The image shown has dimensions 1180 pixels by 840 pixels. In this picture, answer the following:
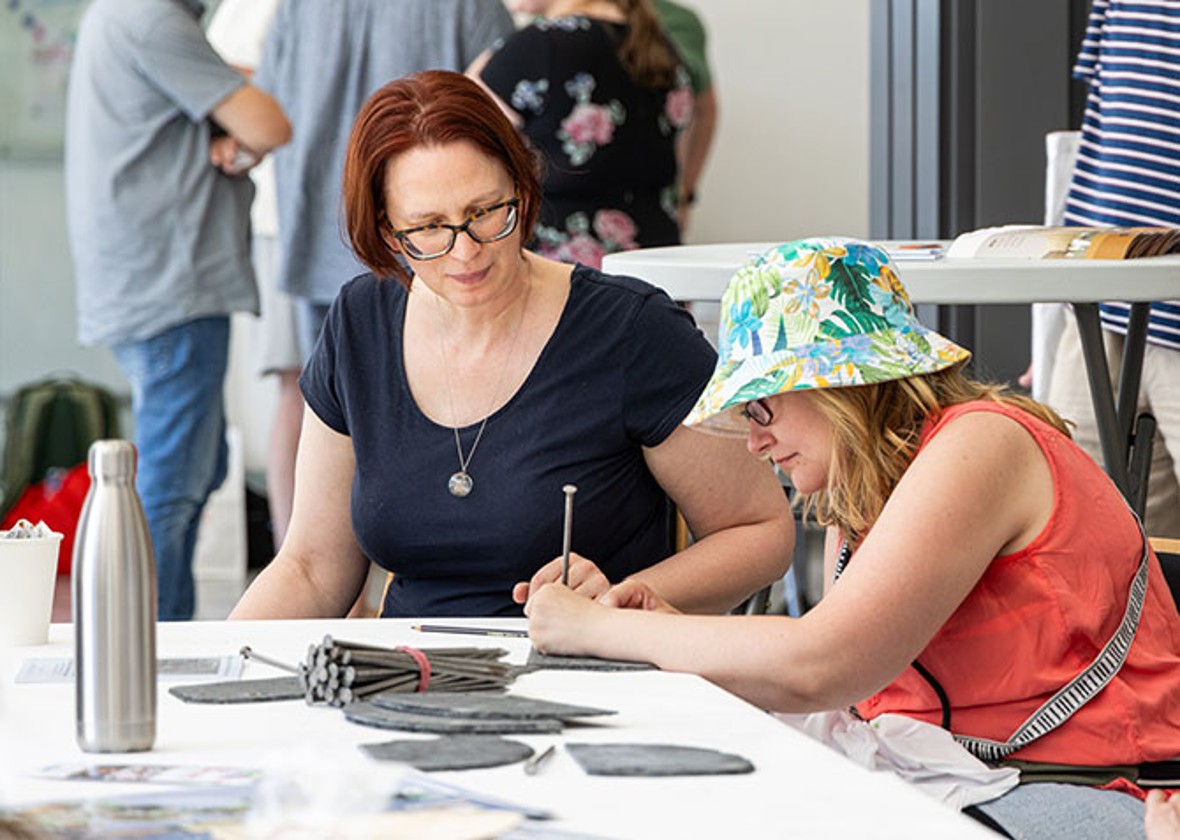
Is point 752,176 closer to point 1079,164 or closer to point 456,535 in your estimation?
point 1079,164

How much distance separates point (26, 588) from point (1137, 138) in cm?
186

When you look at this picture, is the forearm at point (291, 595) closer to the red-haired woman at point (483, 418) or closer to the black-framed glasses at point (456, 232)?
the red-haired woman at point (483, 418)

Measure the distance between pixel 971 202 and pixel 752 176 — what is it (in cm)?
206

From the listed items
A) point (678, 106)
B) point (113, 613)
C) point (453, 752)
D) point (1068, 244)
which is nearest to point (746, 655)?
point (453, 752)

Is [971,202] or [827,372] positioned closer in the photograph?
[827,372]

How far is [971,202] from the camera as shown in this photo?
3967mm

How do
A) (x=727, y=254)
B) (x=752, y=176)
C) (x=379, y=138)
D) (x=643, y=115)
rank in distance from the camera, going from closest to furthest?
(x=379, y=138)
(x=727, y=254)
(x=643, y=115)
(x=752, y=176)

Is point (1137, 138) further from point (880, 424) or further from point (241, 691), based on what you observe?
point (241, 691)

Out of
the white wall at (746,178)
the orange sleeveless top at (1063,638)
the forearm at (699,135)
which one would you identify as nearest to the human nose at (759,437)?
the orange sleeveless top at (1063,638)

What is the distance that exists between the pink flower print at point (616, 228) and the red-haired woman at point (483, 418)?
1.72 metres

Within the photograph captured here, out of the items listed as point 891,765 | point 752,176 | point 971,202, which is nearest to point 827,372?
point 891,765

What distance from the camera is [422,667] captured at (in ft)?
4.46

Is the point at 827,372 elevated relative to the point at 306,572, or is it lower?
elevated

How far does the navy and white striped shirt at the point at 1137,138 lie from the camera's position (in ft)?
9.10
